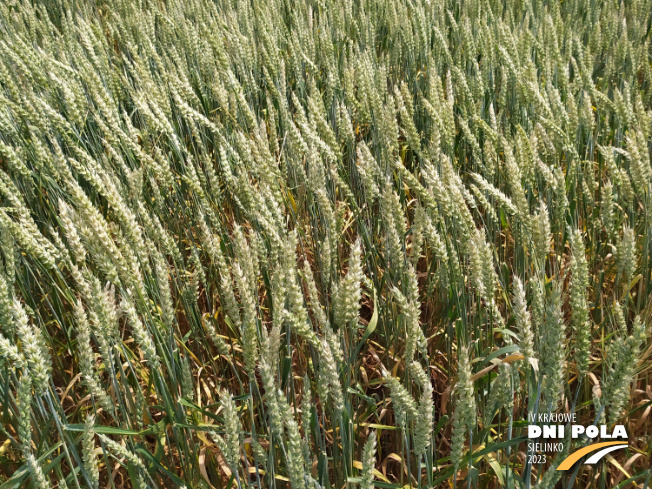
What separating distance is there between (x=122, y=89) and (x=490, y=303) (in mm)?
1873

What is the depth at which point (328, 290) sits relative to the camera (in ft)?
5.25

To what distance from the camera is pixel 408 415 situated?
2.91 ft

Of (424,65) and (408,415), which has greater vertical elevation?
(424,65)

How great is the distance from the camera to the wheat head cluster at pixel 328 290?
892 mm

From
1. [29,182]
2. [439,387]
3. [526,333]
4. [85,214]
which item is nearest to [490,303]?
[526,333]

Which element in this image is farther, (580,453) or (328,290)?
(328,290)

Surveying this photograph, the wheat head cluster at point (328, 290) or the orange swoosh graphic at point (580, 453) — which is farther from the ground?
the wheat head cluster at point (328, 290)

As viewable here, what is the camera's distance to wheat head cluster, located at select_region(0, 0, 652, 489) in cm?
89

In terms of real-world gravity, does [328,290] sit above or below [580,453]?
above

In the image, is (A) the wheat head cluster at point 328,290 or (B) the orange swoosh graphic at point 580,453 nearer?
(A) the wheat head cluster at point 328,290

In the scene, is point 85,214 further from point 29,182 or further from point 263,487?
point 29,182

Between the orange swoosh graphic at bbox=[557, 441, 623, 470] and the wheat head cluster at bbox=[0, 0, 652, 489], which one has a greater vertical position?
the wheat head cluster at bbox=[0, 0, 652, 489]

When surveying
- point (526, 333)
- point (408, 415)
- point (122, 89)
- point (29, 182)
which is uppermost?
point (122, 89)

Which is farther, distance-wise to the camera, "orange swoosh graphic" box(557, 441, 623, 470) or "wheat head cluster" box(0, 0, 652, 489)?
"orange swoosh graphic" box(557, 441, 623, 470)
